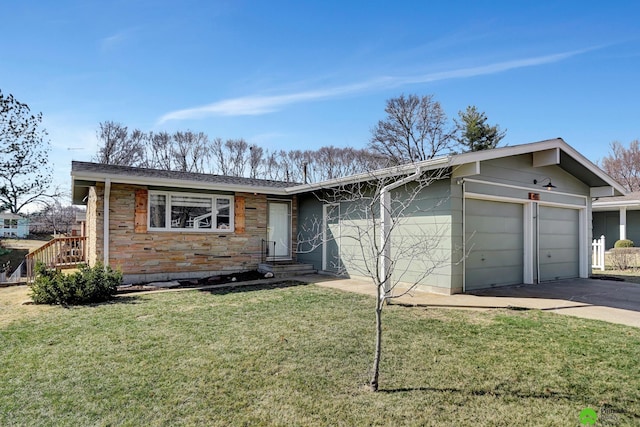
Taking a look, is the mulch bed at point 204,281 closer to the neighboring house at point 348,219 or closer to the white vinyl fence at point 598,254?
the neighboring house at point 348,219

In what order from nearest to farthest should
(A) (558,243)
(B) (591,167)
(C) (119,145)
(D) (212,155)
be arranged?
(B) (591,167)
(A) (558,243)
(C) (119,145)
(D) (212,155)

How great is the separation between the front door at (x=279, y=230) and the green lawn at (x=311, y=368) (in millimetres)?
5800

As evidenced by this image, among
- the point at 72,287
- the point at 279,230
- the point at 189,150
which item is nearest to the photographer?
the point at 72,287

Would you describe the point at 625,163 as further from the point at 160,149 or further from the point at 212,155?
the point at 160,149

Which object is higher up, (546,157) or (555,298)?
(546,157)

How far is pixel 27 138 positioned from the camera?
1638 centimetres

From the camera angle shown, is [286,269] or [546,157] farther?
[286,269]

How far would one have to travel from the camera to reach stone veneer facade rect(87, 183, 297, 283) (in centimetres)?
927

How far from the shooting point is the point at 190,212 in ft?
34.0

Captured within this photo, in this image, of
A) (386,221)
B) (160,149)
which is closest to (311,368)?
(386,221)

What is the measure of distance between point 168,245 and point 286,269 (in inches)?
130

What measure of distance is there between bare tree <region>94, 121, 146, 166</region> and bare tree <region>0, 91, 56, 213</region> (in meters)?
10.9

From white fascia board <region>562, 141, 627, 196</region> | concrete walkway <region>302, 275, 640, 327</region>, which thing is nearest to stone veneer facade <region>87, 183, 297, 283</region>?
concrete walkway <region>302, 275, 640, 327</region>

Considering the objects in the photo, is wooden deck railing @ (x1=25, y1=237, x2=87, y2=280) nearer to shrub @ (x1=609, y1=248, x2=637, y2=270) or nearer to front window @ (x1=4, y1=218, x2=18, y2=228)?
shrub @ (x1=609, y1=248, x2=637, y2=270)
